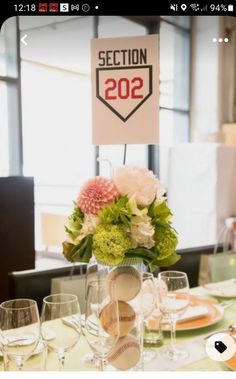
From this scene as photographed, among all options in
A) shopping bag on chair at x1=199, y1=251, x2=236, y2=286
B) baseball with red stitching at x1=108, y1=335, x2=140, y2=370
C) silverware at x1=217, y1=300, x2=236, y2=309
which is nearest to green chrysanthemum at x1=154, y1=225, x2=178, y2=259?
baseball with red stitching at x1=108, y1=335, x2=140, y2=370

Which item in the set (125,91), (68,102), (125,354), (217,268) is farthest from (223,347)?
(68,102)

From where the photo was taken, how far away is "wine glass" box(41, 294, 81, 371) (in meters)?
0.54

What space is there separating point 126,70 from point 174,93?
2.63m

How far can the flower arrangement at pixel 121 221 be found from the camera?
0.55 metres

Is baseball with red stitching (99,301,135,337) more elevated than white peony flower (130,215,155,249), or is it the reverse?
white peony flower (130,215,155,249)

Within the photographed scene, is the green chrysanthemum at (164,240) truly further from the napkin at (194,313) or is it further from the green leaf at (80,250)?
the napkin at (194,313)

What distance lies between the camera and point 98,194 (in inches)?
22.0

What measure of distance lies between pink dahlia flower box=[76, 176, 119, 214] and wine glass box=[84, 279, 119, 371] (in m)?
0.10

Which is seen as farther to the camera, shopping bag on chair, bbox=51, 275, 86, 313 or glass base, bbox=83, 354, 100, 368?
shopping bag on chair, bbox=51, 275, 86, 313

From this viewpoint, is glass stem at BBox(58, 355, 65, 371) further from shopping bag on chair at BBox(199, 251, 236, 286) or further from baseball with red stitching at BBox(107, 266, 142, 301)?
shopping bag on chair at BBox(199, 251, 236, 286)

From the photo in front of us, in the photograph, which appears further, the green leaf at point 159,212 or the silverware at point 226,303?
the silverware at point 226,303

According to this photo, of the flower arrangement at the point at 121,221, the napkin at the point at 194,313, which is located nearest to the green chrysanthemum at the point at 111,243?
the flower arrangement at the point at 121,221

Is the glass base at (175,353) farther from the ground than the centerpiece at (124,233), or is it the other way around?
the centerpiece at (124,233)
